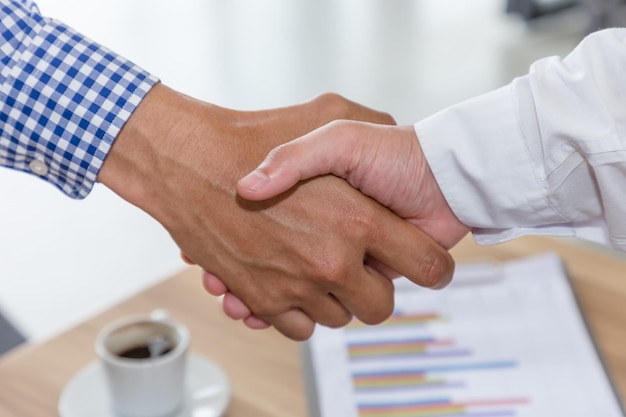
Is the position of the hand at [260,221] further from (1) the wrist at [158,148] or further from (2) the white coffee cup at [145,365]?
(2) the white coffee cup at [145,365]

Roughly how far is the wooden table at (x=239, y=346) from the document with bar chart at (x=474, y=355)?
0.03 metres

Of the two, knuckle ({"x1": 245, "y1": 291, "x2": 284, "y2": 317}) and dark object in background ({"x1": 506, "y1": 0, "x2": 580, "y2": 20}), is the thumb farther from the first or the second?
dark object in background ({"x1": 506, "y1": 0, "x2": 580, "y2": 20})

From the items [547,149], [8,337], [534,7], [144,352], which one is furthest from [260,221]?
[534,7]

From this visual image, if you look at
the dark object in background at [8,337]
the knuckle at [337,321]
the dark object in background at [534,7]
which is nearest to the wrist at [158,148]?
the knuckle at [337,321]

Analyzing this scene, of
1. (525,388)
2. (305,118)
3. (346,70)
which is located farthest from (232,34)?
(525,388)

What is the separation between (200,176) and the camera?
98 cm

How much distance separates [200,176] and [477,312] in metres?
0.37

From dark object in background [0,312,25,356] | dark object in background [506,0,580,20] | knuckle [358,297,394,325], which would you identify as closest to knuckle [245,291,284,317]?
knuckle [358,297,394,325]

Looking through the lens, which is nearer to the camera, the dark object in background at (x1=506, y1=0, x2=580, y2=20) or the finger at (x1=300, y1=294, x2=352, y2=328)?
the finger at (x1=300, y1=294, x2=352, y2=328)

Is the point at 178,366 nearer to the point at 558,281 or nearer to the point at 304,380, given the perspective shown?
the point at 304,380

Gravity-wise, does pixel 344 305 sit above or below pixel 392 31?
above

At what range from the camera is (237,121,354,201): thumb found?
928mm

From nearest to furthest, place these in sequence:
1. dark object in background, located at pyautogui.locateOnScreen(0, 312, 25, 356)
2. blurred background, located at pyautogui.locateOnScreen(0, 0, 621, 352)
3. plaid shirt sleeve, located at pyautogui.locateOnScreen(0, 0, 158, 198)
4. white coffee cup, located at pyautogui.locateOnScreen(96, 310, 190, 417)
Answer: white coffee cup, located at pyautogui.locateOnScreen(96, 310, 190, 417) → plaid shirt sleeve, located at pyautogui.locateOnScreen(0, 0, 158, 198) → dark object in background, located at pyautogui.locateOnScreen(0, 312, 25, 356) → blurred background, located at pyautogui.locateOnScreen(0, 0, 621, 352)

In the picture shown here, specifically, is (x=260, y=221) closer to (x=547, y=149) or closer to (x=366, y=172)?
(x=366, y=172)
